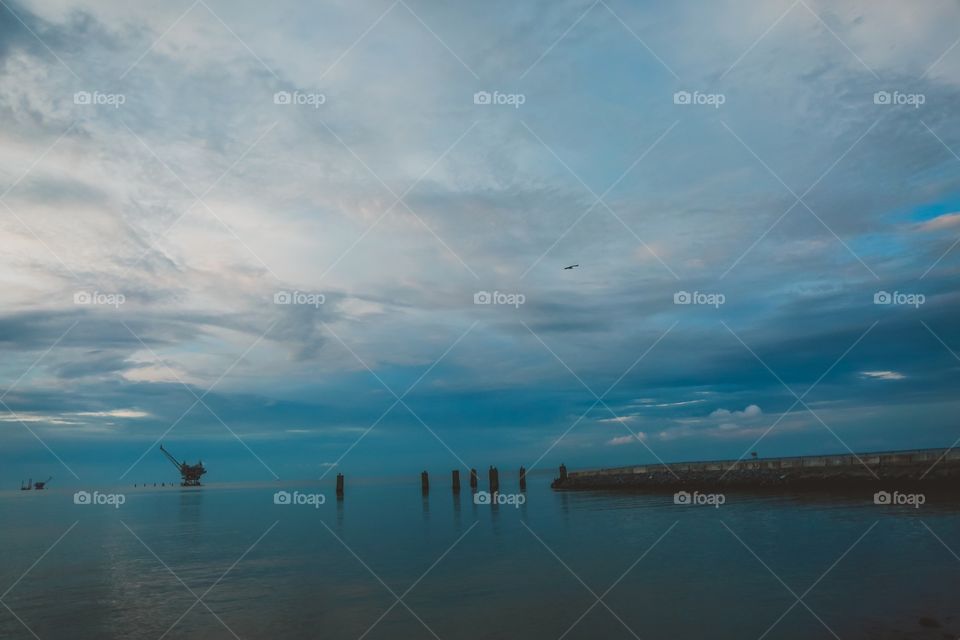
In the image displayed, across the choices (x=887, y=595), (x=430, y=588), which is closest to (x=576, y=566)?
(x=430, y=588)

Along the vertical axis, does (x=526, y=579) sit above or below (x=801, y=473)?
below

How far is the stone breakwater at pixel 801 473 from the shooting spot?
41594 millimetres

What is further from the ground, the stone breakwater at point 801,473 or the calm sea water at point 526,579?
the stone breakwater at point 801,473

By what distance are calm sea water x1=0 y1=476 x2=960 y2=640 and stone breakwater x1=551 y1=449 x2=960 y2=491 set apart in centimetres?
662

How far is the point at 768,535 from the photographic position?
26.5m

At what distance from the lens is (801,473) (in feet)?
166

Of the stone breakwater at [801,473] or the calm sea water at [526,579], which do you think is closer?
the calm sea water at [526,579]

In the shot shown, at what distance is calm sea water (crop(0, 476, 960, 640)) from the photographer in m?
14.9

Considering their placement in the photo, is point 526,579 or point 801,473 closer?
point 526,579

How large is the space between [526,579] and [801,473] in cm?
3944

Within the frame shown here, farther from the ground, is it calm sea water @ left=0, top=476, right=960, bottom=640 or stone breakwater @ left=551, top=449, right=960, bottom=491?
stone breakwater @ left=551, top=449, right=960, bottom=491

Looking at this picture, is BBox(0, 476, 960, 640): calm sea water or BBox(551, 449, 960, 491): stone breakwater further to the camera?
BBox(551, 449, 960, 491): stone breakwater

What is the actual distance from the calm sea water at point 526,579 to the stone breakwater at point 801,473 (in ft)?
21.7

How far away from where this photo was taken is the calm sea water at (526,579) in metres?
14.9
